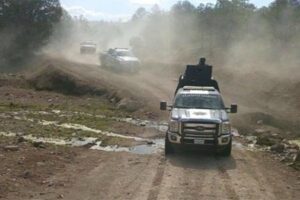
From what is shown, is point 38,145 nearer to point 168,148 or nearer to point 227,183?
point 168,148

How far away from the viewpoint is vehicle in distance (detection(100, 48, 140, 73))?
41469 mm

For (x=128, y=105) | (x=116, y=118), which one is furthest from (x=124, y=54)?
(x=116, y=118)

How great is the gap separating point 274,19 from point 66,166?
132ft

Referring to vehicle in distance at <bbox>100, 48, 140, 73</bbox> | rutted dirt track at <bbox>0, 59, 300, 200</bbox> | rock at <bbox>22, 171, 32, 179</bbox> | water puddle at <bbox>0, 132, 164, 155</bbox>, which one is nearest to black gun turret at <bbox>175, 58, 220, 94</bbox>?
water puddle at <bbox>0, 132, 164, 155</bbox>

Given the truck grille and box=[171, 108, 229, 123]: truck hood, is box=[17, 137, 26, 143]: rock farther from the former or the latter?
the truck grille

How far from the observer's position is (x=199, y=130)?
52.5 feet

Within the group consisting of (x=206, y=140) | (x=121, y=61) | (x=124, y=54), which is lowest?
(x=206, y=140)

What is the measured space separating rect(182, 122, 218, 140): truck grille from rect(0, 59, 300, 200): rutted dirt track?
737 millimetres

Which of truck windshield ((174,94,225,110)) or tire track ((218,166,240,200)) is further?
truck windshield ((174,94,225,110))

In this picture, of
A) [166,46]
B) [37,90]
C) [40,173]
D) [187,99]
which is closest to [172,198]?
[40,173]

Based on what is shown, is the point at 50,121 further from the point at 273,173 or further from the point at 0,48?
the point at 0,48

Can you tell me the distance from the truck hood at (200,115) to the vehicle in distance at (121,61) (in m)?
24.4

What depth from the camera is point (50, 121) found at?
23.5 m

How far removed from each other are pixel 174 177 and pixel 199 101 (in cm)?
469
